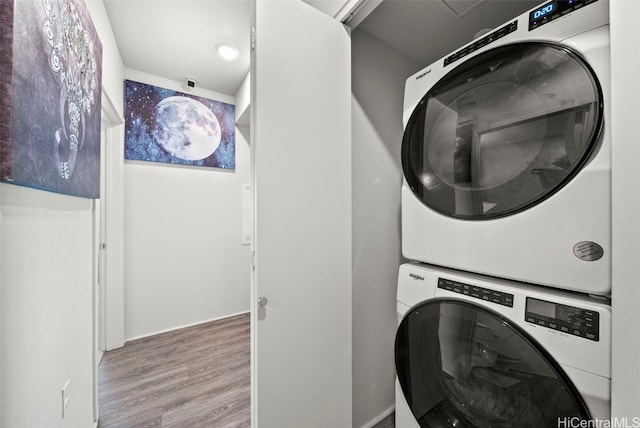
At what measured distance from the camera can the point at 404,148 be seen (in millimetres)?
1114

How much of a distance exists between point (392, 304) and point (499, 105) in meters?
1.19

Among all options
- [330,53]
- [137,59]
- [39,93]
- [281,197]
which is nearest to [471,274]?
[281,197]

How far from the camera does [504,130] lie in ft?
2.58

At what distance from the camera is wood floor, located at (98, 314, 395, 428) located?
1.45m

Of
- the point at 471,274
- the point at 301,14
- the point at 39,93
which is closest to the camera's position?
the point at 39,93

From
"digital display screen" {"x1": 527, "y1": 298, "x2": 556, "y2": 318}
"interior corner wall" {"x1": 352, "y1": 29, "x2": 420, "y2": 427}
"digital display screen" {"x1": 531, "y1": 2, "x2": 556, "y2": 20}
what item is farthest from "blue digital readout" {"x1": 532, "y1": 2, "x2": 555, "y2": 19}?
"digital display screen" {"x1": 527, "y1": 298, "x2": 556, "y2": 318}

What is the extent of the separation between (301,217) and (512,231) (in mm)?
744

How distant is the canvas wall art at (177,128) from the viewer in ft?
7.73

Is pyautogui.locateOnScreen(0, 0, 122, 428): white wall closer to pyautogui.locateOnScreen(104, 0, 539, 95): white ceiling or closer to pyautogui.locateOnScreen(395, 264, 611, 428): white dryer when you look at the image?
pyautogui.locateOnScreen(395, 264, 611, 428): white dryer

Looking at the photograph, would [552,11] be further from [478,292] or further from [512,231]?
[478,292]

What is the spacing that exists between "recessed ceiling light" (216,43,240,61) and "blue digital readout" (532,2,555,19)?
84.9 inches

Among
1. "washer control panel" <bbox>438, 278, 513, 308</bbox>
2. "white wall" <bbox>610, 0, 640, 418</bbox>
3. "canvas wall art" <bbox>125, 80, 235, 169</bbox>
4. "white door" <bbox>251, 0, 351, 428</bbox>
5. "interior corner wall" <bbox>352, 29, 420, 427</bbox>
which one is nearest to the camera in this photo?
"white wall" <bbox>610, 0, 640, 418</bbox>

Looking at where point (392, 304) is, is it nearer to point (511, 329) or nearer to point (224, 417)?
point (511, 329)

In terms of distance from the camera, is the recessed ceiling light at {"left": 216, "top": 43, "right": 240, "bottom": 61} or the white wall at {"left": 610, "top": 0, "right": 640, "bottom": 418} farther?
the recessed ceiling light at {"left": 216, "top": 43, "right": 240, "bottom": 61}
